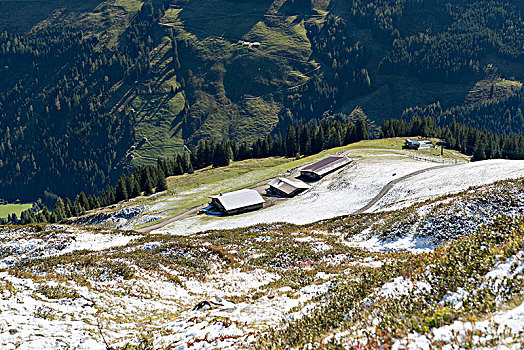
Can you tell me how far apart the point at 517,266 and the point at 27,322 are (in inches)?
788

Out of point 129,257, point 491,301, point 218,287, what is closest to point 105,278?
point 129,257

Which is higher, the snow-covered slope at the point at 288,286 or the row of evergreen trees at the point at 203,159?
the snow-covered slope at the point at 288,286

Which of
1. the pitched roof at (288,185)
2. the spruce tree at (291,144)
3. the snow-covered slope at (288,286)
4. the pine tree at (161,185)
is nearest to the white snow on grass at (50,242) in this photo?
the snow-covered slope at (288,286)

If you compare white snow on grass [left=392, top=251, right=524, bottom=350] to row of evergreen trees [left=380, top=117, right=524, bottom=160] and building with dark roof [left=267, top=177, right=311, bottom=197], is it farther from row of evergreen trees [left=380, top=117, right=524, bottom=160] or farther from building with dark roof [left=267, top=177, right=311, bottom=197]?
row of evergreen trees [left=380, top=117, right=524, bottom=160]

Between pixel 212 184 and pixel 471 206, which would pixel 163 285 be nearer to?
pixel 471 206

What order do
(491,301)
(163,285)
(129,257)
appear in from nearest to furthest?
(491,301)
(163,285)
(129,257)

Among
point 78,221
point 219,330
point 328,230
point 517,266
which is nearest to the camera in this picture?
point 517,266

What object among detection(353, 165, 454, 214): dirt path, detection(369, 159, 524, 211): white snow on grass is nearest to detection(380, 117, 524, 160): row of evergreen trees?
detection(353, 165, 454, 214): dirt path

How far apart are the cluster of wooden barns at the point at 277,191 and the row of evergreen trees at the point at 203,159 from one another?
47.7 metres

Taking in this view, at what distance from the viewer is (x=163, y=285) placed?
86.7ft

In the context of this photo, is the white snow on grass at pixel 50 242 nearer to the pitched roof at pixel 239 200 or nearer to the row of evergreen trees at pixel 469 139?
the pitched roof at pixel 239 200

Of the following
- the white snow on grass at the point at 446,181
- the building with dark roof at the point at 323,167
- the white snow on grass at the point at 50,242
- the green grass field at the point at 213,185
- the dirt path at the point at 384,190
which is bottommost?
the green grass field at the point at 213,185

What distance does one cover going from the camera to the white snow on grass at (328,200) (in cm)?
6675

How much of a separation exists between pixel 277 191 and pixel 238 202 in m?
12.3
